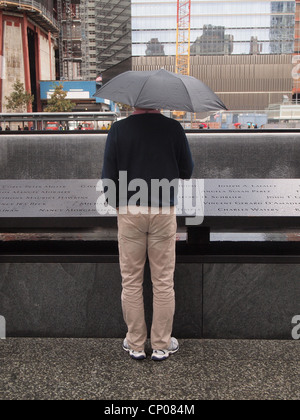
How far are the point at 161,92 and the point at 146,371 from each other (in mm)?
1779

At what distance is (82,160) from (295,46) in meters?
81.0

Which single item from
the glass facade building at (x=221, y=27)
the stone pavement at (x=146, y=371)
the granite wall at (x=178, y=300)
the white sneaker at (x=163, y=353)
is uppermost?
the glass facade building at (x=221, y=27)

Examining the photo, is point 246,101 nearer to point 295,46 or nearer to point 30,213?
point 295,46

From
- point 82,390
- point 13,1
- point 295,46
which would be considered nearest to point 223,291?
point 82,390

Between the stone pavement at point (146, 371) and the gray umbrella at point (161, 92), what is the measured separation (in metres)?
1.68

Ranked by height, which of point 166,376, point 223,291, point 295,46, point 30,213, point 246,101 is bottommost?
point 166,376

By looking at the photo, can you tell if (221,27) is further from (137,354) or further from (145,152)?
(137,354)

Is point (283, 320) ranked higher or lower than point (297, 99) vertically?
lower

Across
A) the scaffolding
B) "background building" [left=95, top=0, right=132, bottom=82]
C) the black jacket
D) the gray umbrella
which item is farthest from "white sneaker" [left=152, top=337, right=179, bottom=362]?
"background building" [left=95, top=0, right=132, bottom=82]

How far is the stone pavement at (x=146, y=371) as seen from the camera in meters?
2.43

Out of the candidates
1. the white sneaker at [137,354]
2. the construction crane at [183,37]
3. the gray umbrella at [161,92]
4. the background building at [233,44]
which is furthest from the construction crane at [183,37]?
the white sneaker at [137,354]

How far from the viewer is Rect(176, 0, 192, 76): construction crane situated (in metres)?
70.1

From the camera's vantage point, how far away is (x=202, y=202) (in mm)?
3084
